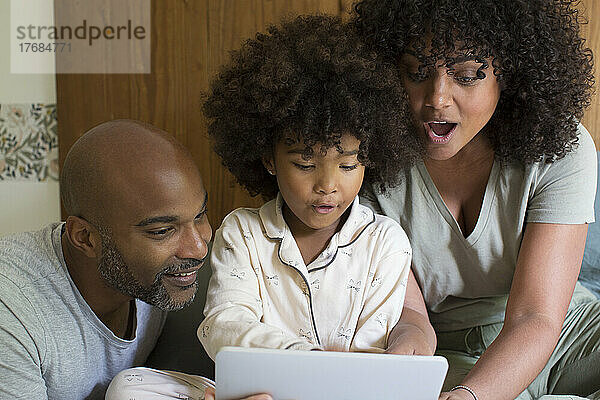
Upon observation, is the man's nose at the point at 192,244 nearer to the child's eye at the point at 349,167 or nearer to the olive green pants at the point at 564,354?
the child's eye at the point at 349,167

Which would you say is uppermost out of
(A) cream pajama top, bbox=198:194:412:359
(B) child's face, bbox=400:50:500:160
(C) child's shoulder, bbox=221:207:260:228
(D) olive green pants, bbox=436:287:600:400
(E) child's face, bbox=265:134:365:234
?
(B) child's face, bbox=400:50:500:160

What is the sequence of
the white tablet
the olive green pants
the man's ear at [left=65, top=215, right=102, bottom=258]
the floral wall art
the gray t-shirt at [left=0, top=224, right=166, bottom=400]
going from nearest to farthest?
the white tablet → the gray t-shirt at [left=0, top=224, right=166, bottom=400] → the man's ear at [left=65, top=215, right=102, bottom=258] → the olive green pants → the floral wall art

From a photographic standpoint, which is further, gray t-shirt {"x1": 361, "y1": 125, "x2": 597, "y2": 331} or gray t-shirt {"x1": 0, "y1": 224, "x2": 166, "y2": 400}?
gray t-shirt {"x1": 361, "y1": 125, "x2": 597, "y2": 331}

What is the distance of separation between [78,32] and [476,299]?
147cm

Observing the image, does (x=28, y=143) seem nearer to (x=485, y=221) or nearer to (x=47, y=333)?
(x=47, y=333)

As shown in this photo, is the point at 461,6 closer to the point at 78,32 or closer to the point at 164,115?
the point at 164,115

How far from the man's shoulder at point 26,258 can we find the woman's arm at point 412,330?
0.68 meters

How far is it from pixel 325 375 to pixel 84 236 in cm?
56

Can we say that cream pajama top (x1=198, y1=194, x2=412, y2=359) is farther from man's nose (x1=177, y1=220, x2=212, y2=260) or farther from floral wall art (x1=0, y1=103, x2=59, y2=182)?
floral wall art (x1=0, y1=103, x2=59, y2=182)

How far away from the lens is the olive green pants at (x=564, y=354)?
147 centimetres

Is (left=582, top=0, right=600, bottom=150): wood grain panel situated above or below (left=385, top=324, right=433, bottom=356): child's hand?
above

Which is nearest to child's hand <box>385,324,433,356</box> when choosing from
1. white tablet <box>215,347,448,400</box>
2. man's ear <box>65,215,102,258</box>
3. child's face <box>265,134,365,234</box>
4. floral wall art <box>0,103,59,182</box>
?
white tablet <box>215,347,448,400</box>

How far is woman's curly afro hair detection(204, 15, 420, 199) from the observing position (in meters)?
1.25

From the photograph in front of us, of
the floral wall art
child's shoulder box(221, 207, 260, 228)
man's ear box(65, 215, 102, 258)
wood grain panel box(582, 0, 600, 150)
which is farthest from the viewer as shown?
the floral wall art
